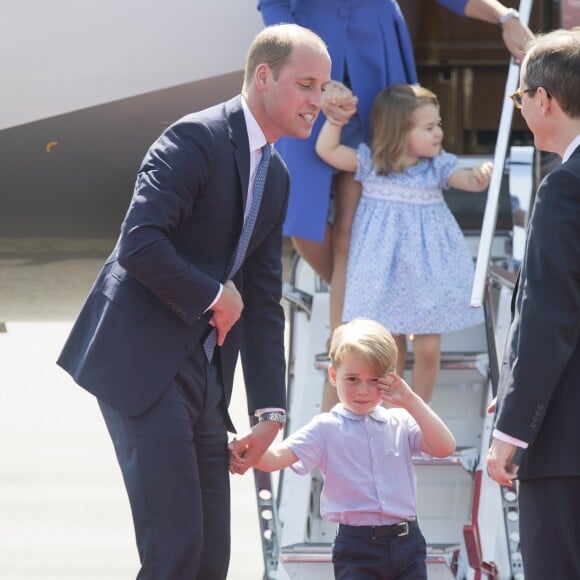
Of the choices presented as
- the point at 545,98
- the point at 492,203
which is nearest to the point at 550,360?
the point at 545,98

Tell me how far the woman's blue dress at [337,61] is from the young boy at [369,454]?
1.10 metres

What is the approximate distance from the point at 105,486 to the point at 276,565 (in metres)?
1.25

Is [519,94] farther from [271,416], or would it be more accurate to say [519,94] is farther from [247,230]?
[271,416]

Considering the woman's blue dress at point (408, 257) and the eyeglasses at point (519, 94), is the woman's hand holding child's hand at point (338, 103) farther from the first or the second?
the eyeglasses at point (519, 94)

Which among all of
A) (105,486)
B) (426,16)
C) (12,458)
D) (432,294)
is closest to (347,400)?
(432,294)

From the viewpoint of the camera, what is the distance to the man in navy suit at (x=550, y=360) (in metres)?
2.25

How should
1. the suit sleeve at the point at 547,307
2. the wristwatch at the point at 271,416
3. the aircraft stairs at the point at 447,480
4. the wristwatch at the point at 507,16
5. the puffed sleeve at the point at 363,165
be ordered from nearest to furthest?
the suit sleeve at the point at 547,307 < the wristwatch at the point at 271,416 < the aircraft stairs at the point at 447,480 < the puffed sleeve at the point at 363,165 < the wristwatch at the point at 507,16

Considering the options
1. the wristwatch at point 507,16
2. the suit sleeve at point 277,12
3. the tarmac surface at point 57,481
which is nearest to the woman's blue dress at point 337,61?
the suit sleeve at point 277,12

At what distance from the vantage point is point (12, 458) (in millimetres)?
4770

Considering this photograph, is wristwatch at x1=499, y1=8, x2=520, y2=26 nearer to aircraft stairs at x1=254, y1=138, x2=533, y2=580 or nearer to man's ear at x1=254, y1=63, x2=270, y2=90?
aircraft stairs at x1=254, y1=138, x2=533, y2=580

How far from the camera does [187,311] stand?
96.6 inches

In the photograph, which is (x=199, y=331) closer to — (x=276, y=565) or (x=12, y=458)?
(x=276, y=565)

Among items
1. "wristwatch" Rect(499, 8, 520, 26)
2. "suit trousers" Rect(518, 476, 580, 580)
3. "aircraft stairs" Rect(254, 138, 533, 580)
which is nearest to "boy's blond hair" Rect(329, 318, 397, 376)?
"suit trousers" Rect(518, 476, 580, 580)

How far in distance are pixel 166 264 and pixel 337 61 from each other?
180cm
